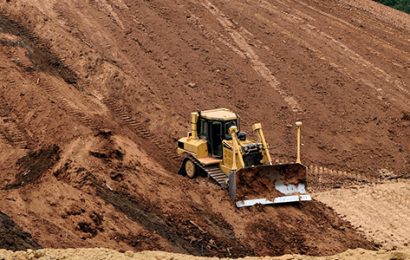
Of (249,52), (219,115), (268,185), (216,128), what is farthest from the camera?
(249,52)

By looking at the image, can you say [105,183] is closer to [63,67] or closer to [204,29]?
[63,67]

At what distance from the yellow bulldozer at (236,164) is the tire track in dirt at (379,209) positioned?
1694mm

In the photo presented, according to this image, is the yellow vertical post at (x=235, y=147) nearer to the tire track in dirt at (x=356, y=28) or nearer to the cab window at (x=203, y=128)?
the cab window at (x=203, y=128)

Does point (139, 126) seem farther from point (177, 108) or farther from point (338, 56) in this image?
point (338, 56)

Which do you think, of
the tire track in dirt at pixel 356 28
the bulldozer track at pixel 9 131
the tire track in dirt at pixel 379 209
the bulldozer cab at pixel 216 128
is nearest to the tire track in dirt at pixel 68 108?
the bulldozer track at pixel 9 131

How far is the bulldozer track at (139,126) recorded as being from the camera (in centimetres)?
2058

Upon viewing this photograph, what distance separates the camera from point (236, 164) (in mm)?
18016

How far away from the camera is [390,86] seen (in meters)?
26.6

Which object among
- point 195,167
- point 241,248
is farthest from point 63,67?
point 241,248

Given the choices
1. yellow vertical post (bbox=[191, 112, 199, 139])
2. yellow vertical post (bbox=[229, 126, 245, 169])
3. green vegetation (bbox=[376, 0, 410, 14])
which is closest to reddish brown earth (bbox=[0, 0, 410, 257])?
yellow vertical post (bbox=[229, 126, 245, 169])

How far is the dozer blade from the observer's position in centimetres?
1761

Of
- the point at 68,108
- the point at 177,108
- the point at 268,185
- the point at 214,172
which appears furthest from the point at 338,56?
the point at 68,108

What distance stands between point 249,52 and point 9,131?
1040 centimetres

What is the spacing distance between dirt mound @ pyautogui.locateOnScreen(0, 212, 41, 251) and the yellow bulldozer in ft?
17.0
